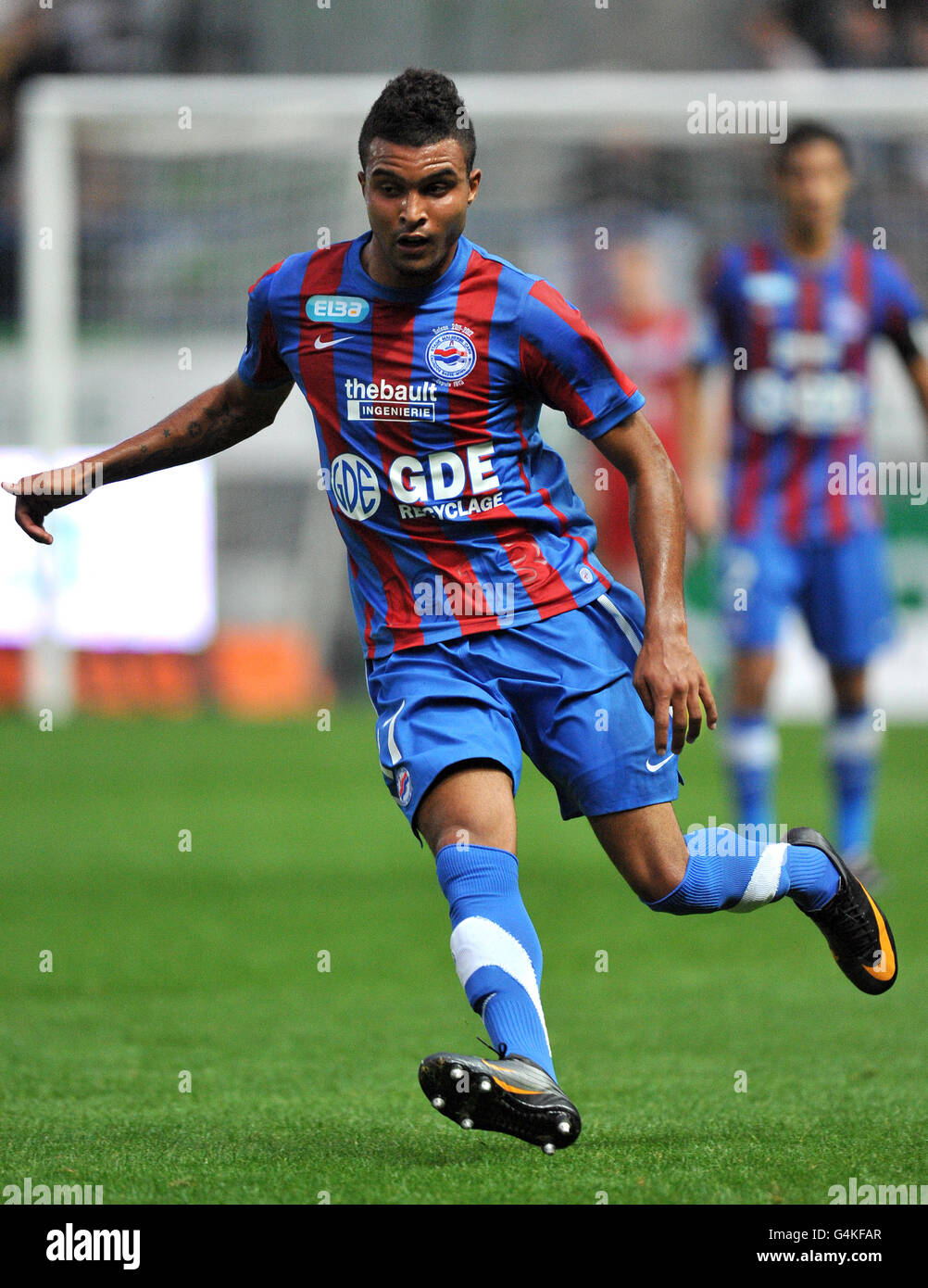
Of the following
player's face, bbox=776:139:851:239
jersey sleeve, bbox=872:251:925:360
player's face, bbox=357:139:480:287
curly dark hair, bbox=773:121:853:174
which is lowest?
player's face, bbox=357:139:480:287

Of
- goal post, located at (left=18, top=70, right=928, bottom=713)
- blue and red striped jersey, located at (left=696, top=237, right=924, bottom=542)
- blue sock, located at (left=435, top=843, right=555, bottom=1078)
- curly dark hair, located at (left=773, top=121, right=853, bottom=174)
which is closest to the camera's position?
blue sock, located at (left=435, top=843, right=555, bottom=1078)

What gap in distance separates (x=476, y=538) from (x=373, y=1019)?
212 cm

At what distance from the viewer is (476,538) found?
3.73 m

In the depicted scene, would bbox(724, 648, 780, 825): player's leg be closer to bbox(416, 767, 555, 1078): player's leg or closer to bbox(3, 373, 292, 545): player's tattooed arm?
bbox(3, 373, 292, 545): player's tattooed arm

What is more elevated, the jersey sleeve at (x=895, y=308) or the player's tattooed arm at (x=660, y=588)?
the jersey sleeve at (x=895, y=308)

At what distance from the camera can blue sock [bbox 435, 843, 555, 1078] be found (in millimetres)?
3344

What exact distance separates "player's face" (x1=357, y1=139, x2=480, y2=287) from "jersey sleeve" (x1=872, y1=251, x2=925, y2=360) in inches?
167

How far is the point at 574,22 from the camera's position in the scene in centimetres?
1845

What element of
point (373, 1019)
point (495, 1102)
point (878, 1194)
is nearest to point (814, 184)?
point (373, 1019)

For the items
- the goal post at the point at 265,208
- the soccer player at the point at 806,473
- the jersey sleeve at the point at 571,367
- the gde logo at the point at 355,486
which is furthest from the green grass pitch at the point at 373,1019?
the goal post at the point at 265,208

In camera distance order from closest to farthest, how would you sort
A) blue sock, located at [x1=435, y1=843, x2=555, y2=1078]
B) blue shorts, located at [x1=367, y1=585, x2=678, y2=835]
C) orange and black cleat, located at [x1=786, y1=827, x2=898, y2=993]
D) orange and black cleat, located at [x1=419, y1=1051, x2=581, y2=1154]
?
orange and black cleat, located at [x1=419, y1=1051, x2=581, y2=1154], blue sock, located at [x1=435, y1=843, x2=555, y2=1078], blue shorts, located at [x1=367, y1=585, x2=678, y2=835], orange and black cleat, located at [x1=786, y1=827, x2=898, y2=993]

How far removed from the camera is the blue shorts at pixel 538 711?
143 inches

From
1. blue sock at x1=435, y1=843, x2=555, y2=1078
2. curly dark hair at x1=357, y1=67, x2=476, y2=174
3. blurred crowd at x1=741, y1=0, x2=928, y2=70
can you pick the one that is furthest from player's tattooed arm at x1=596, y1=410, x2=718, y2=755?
blurred crowd at x1=741, y1=0, x2=928, y2=70

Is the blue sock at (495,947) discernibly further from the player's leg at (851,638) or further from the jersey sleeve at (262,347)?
the player's leg at (851,638)
